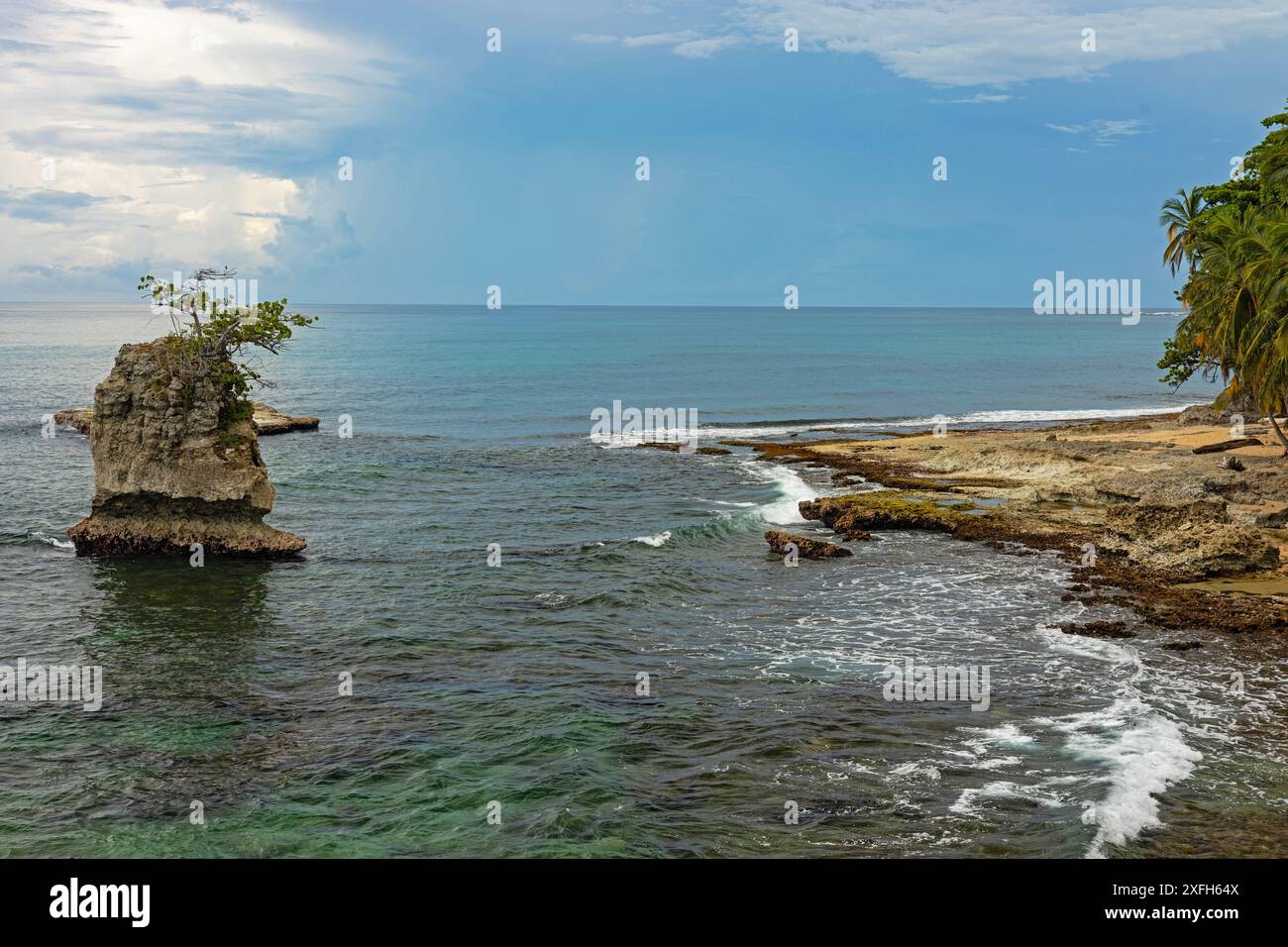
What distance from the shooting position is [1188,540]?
30109 millimetres

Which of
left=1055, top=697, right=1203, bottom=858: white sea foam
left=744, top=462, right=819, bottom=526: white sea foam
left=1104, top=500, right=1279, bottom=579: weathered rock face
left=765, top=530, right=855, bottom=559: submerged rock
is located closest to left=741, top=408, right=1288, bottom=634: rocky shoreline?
left=1104, top=500, right=1279, bottom=579: weathered rock face

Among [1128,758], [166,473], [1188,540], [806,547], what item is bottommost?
[1128,758]

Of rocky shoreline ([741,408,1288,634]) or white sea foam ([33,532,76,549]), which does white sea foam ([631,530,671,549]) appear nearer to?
rocky shoreline ([741,408,1288,634])

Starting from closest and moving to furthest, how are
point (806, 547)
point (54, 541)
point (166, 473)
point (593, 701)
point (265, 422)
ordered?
1. point (593, 701)
2. point (166, 473)
3. point (806, 547)
4. point (54, 541)
5. point (265, 422)

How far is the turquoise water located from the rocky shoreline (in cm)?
179

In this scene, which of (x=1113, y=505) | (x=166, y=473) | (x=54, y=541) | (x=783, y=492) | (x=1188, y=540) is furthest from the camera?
(x=783, y=492)

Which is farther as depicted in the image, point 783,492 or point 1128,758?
point 783,492

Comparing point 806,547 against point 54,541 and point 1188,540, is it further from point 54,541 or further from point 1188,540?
point 54,541

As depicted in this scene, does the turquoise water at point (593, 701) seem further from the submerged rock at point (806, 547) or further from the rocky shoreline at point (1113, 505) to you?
the rocky shoreline at point (1113, 505)

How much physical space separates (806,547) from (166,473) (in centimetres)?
1985

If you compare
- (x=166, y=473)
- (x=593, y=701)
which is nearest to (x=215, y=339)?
(x=166, y=473)

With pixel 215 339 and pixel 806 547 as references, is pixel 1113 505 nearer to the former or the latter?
pixel 806 547

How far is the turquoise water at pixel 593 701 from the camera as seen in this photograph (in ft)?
50.0

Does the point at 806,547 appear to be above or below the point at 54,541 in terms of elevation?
below
